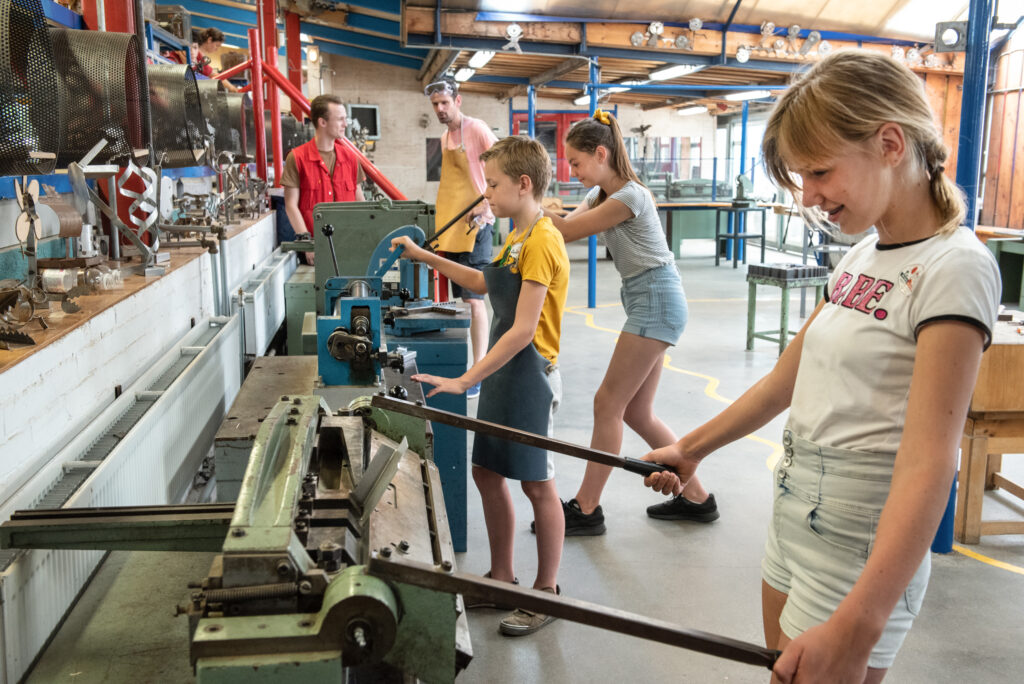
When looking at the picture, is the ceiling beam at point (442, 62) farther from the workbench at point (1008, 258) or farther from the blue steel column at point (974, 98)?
the blue steel column at point (974, 98)

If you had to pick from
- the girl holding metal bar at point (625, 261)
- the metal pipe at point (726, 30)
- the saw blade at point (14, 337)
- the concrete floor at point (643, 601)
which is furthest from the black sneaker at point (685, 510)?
the metal pipe at point (726, 30)

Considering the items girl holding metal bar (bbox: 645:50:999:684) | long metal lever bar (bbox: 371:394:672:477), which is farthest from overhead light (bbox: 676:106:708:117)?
girl holding metal bar (bbox: 645:50:999:684)

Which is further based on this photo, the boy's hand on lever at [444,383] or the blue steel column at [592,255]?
the blue steel column at [592,255]

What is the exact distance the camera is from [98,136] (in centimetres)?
281

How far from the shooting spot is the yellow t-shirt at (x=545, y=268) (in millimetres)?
2305

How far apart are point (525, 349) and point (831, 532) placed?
1294mm

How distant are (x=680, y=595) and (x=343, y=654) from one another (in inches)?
76.4

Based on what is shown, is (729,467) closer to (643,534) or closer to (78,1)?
(643,534)

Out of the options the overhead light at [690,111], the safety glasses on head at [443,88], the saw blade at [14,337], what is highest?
the overhead light at [690,111]

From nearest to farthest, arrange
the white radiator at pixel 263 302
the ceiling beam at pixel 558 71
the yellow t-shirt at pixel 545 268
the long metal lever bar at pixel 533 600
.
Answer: the long metal lever bar at pixel 533 600 → the yellow t-shirt at pixel 545 268 → the white radiator at pixel 263 302 → the ceiling beam at pixel 558 71

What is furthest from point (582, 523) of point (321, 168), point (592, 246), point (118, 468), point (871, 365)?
point (592, 246)

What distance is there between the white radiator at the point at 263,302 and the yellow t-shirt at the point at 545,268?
2.14 meters

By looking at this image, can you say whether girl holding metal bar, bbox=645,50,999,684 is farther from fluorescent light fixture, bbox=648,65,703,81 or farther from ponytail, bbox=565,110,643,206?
fluorescent light fixture, bbox=648,65,703,81

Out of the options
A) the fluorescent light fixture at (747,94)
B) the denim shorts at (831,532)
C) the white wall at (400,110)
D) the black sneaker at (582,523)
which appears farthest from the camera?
the white wall at (400,110)
